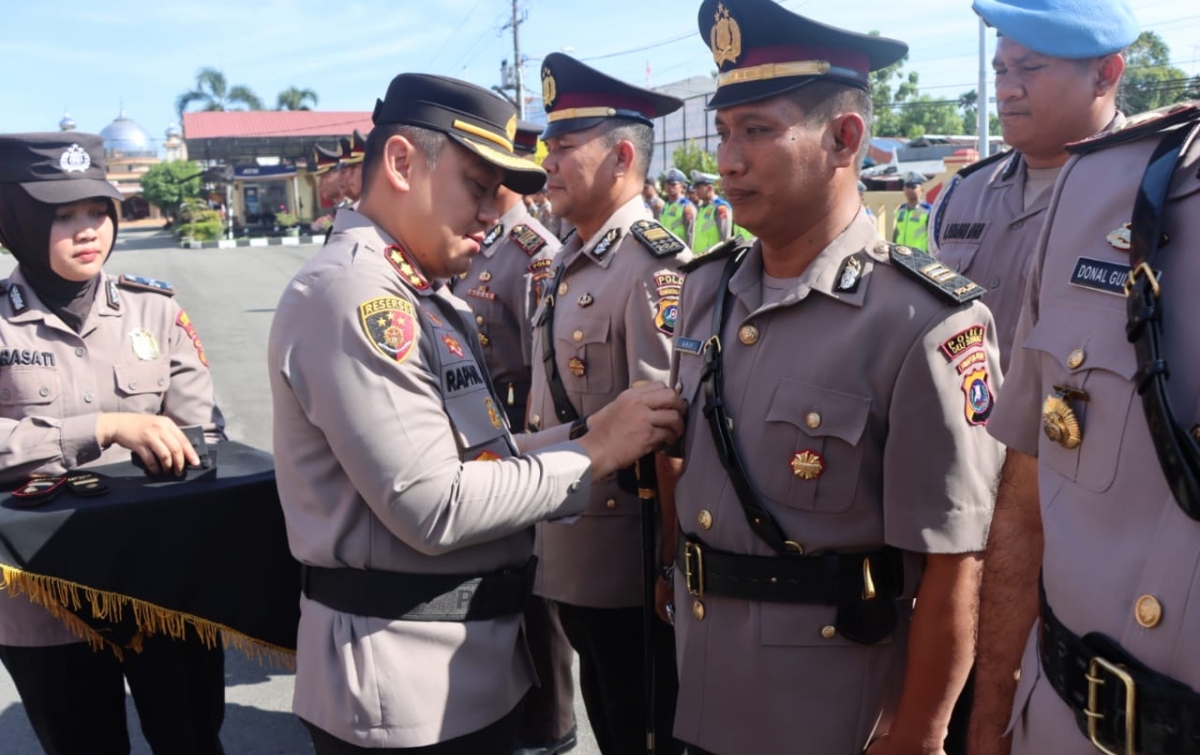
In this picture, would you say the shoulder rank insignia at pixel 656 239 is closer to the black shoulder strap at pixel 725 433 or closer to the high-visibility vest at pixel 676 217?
the black shoulder strap at pixel 725 433

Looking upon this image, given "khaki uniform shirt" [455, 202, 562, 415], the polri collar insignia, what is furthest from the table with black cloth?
"khaki uniform shirt" [455, 202, 562, 415]

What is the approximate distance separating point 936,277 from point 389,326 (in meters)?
1.04

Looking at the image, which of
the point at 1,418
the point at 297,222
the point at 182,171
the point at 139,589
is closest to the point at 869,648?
the point at 139,589

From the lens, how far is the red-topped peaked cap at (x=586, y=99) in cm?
329

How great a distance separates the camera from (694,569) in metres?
1.95

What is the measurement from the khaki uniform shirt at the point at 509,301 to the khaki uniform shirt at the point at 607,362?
108cm

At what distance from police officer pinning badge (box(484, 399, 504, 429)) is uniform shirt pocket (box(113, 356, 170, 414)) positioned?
1.25 meters

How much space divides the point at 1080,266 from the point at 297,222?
42803 mm

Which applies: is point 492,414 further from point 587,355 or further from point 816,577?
point 587,355

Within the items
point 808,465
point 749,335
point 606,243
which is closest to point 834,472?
point 808,465

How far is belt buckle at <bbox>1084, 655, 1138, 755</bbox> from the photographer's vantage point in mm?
1210

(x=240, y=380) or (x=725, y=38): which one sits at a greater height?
(x=725, y=38)

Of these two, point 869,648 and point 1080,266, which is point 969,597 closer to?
point 869,648

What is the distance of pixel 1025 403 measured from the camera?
154 cm
